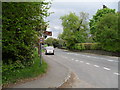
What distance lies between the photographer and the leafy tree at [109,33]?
1131 inches

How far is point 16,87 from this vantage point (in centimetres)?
711

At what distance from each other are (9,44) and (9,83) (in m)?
1.65

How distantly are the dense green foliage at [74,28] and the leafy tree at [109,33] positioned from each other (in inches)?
1024

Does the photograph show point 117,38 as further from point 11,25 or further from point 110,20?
point 11,25

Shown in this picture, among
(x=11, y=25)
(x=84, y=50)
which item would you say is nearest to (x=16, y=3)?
(x=11, y=25)

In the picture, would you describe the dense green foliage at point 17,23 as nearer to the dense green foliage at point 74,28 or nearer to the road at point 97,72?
the road at point 97,72

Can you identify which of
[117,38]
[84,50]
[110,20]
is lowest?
[84,50]

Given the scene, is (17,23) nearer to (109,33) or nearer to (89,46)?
(109,33)

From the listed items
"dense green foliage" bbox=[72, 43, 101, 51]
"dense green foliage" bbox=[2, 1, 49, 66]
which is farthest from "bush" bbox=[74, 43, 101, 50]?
"dense green foliage" bbox=[2, 1, 49, 66]

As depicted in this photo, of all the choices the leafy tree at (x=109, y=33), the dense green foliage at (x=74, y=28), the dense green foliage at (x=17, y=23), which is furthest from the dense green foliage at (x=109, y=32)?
the dense green foliage at (x=74, y=28)

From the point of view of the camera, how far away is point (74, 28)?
61.1m

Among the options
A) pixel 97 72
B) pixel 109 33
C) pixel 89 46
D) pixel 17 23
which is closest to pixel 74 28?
pixel 89 46

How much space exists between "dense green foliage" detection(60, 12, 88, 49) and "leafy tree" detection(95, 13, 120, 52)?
85.4 ft

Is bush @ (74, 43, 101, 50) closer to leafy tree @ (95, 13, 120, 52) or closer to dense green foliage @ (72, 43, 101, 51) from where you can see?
dense green foliage @ (72, 43, 101, 51)
